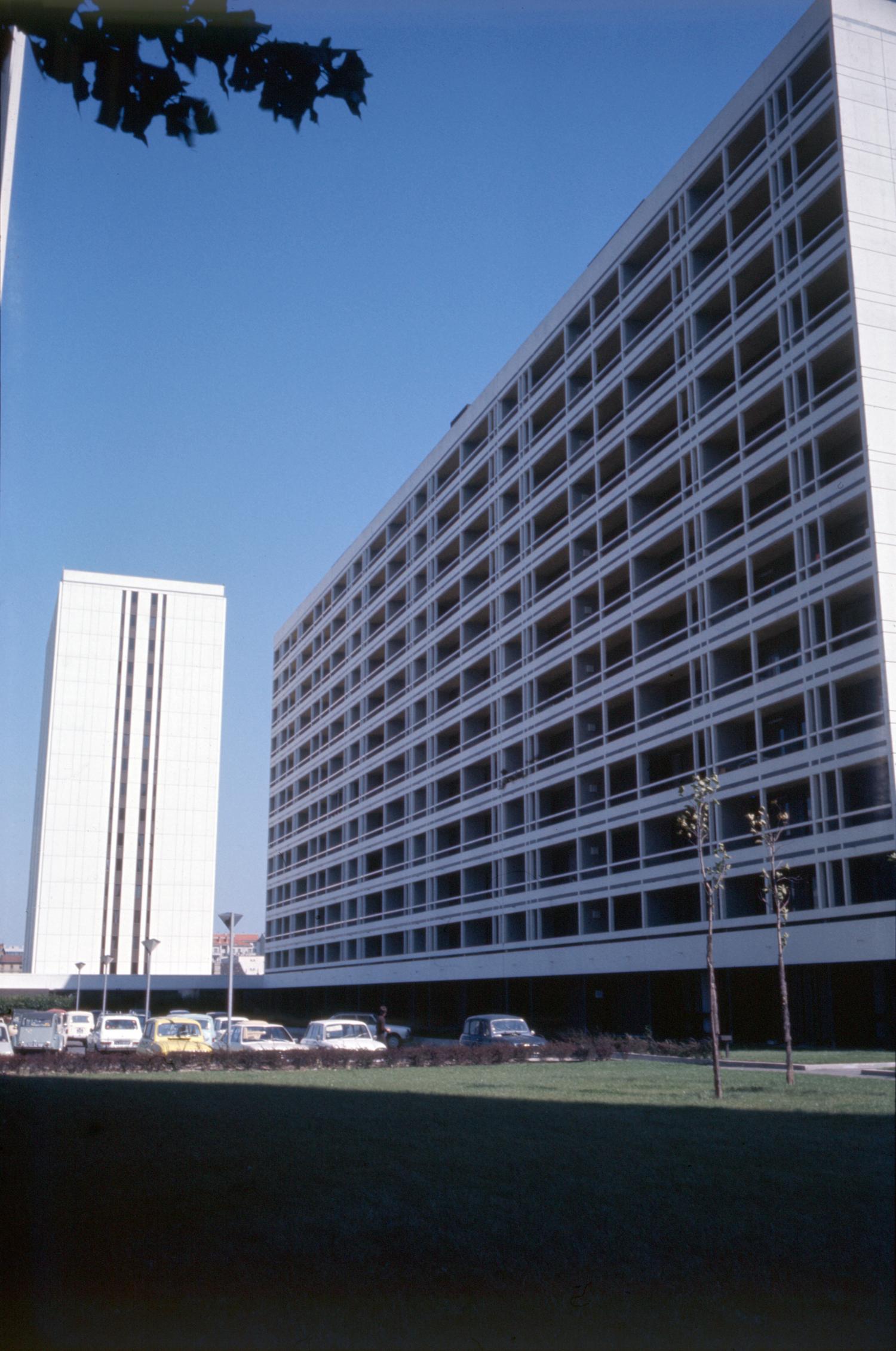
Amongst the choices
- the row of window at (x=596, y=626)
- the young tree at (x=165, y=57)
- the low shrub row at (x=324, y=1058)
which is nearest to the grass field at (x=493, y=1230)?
the row of window at (x=596, y=626)

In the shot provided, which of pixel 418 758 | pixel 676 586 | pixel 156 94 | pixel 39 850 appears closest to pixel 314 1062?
pixel 676 586

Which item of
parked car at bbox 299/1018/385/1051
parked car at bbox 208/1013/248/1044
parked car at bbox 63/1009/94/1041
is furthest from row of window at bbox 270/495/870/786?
parked car at bbox 63/1009/94/1041

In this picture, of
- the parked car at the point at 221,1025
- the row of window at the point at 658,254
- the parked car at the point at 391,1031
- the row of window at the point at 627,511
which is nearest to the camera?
the row of window at the point at 627,511

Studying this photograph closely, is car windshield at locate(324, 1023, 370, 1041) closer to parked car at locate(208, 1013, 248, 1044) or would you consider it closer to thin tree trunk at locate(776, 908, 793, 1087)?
parked car at locate(208, 1013, 248, 1044)

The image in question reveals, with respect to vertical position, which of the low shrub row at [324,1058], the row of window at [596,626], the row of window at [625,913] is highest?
the row of window at [596,626]

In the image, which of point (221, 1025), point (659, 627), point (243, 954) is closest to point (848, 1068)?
point (659, 627)

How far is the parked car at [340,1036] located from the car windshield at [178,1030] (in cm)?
315

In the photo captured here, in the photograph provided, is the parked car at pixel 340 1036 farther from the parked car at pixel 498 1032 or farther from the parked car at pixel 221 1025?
the parked car at pixel 498 1032

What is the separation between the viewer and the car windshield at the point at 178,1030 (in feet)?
106

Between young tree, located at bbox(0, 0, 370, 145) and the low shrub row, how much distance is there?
20330mm

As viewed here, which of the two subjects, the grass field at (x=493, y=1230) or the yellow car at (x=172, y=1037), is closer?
the grass field at (x=493, y=1230)

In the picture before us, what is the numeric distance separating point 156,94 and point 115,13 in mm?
347

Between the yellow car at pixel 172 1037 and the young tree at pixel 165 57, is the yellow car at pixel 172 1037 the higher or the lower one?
the lower one

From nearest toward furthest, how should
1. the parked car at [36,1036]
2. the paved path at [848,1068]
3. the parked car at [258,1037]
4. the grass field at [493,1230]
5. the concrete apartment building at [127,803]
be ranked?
the grass field at [493,1230] < the paved path at [848,1068] < the parked car at [258,1037] < the parked car at [36,1036] < the concrete apartment building at [127,803]
